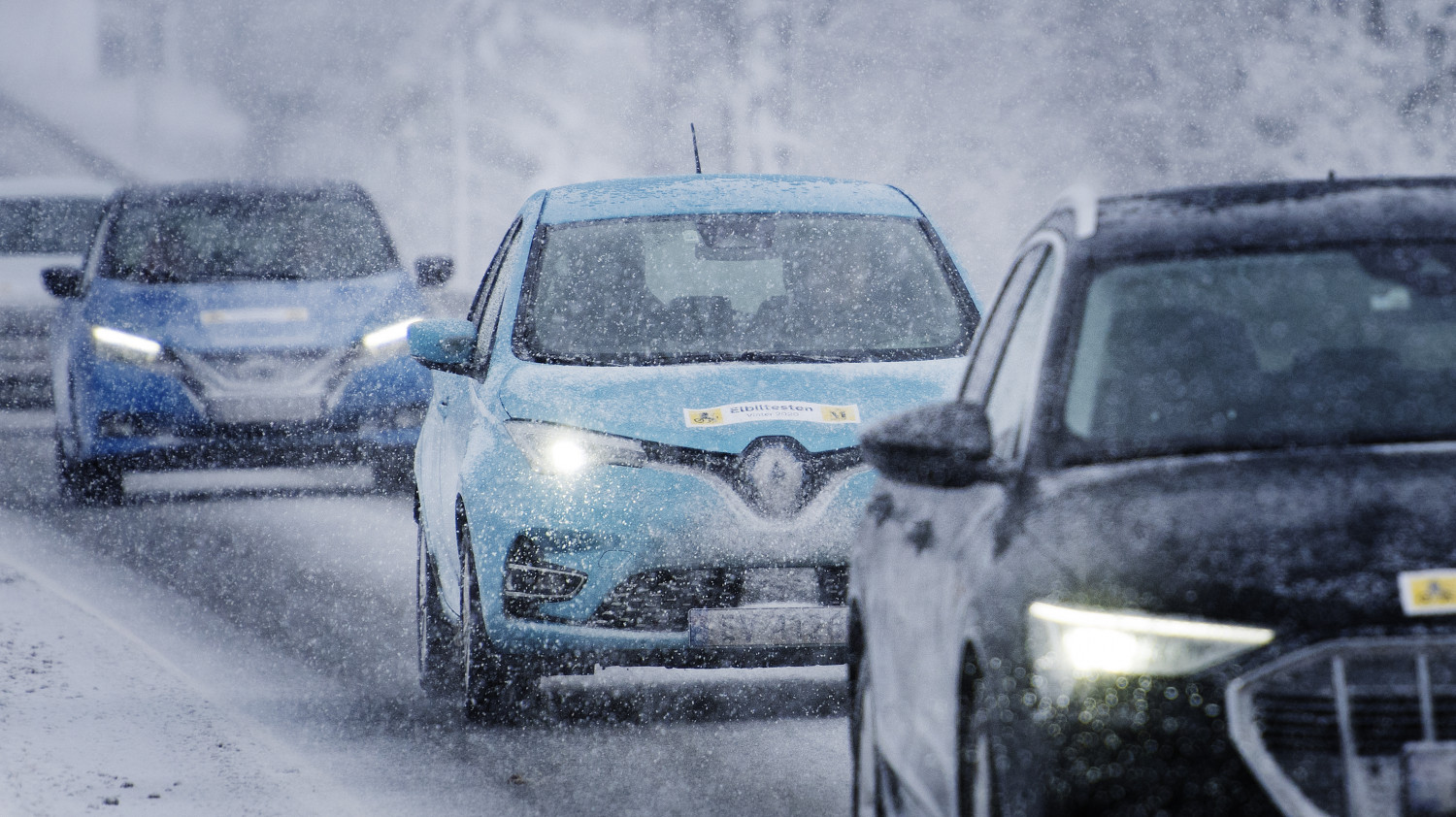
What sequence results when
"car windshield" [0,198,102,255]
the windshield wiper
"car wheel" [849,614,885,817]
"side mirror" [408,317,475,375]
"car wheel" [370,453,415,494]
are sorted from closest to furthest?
"car wheel" [849,614,885,817] → the windshield wiper → "side mirror" [408,317,475,375] → "car wheel" [370,453,415,494] → "car windshield" [0,198,102,255]

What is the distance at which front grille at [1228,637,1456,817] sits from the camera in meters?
3.52

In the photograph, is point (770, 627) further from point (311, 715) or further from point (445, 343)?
point (445, 343)

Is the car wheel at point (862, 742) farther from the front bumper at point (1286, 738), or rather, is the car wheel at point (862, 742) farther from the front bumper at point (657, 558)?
the front bumper at point (657, 558)

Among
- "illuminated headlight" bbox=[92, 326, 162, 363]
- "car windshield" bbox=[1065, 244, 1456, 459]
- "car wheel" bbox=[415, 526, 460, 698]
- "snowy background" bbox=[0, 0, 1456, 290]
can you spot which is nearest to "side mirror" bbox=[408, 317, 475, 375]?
"car wheel" bbox=[415, 526, 460, 698]

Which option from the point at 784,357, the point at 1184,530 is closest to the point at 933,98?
the point at 784,357

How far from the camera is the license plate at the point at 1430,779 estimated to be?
3473 mm

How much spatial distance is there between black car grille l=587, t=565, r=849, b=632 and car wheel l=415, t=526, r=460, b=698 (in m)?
1.20

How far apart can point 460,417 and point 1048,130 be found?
16.3 metres

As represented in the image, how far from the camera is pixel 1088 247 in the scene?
476 cm

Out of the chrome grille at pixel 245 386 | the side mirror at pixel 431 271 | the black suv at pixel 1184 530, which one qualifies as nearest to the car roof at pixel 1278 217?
the black suv at pixel 1184 530

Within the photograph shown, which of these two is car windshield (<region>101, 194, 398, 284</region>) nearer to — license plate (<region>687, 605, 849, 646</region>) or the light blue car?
the light blue car

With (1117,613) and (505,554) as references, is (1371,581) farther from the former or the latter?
(505,554)

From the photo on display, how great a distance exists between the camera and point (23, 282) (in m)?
20.6

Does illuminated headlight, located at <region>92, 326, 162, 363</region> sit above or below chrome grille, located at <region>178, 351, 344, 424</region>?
above
